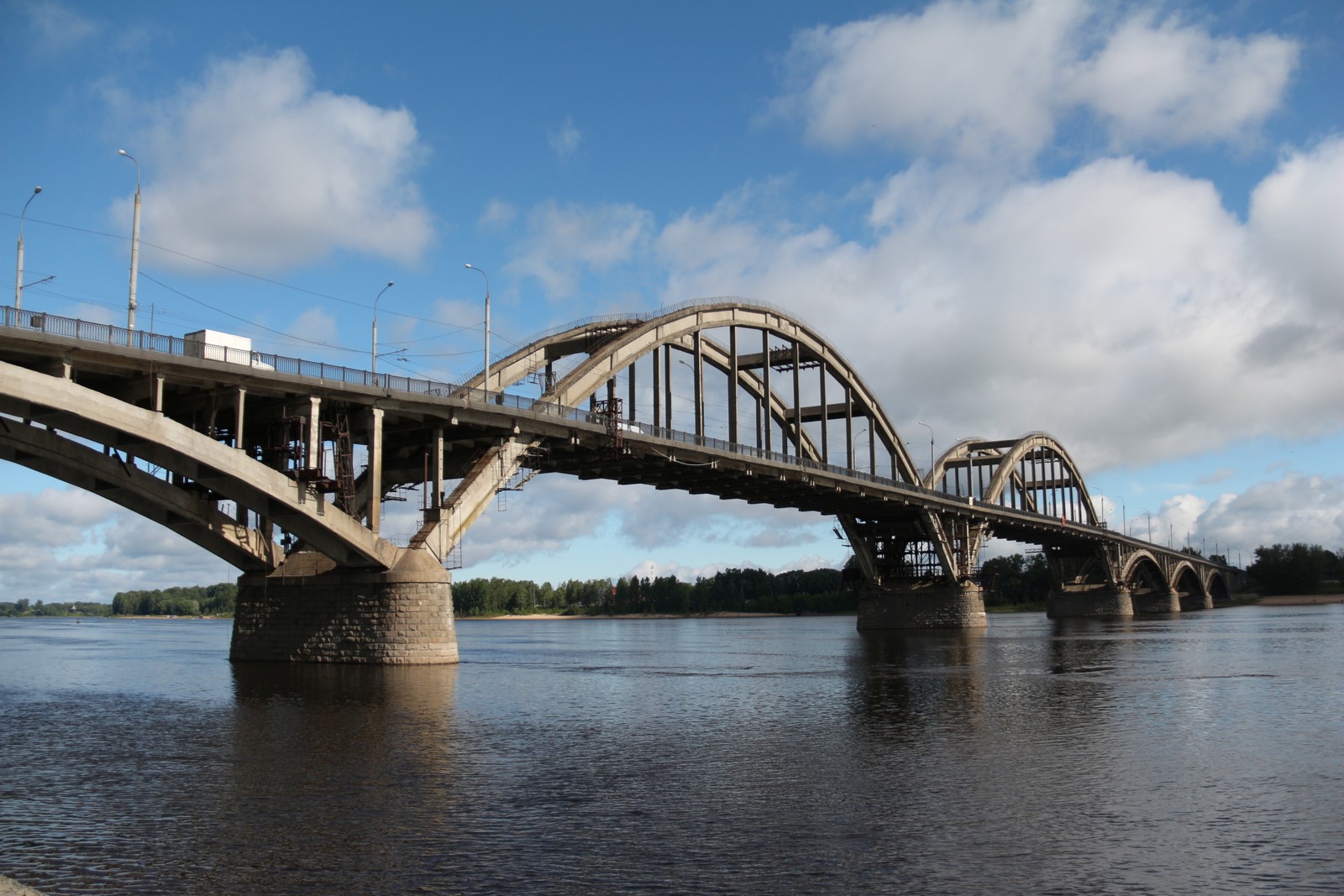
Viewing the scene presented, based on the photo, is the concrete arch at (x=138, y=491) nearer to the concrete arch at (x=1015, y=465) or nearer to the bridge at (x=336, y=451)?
the bridge at (x=336, y=451)

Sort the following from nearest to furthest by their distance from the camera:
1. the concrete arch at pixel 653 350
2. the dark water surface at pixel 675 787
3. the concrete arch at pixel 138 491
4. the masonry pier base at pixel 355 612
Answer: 1. the dark water surface at pixel 675 787
2. the concrete arch at pixel 138 491
3. the masonry pier base at pixel 355 612
4. the concrete arch at pixel 653 350

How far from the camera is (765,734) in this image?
26.7 meters

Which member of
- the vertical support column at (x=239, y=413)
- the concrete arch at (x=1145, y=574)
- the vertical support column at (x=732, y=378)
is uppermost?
the vertical support column at (x=732, y=378)

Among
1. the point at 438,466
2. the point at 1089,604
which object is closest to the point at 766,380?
the point at 438,466

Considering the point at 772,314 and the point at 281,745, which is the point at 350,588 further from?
the point at 772,314

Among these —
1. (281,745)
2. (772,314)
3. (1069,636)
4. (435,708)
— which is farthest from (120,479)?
(1069,636)

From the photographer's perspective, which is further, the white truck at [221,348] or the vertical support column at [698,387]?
the vertical support column at [698,387]

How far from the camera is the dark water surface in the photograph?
13.9 m

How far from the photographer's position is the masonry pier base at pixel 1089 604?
146875mm

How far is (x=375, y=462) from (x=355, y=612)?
6.11 metres

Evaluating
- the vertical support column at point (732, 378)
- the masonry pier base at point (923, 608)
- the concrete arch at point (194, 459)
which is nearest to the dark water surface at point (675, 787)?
the concrete arch at point (194, 459)

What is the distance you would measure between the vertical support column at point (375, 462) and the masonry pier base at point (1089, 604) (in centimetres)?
12237

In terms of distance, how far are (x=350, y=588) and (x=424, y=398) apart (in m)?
8.25

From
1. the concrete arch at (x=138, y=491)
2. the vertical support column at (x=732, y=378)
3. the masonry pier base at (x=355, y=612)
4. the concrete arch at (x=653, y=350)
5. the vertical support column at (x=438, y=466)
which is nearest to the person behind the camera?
the concrete arch at (x=138, y=491)
